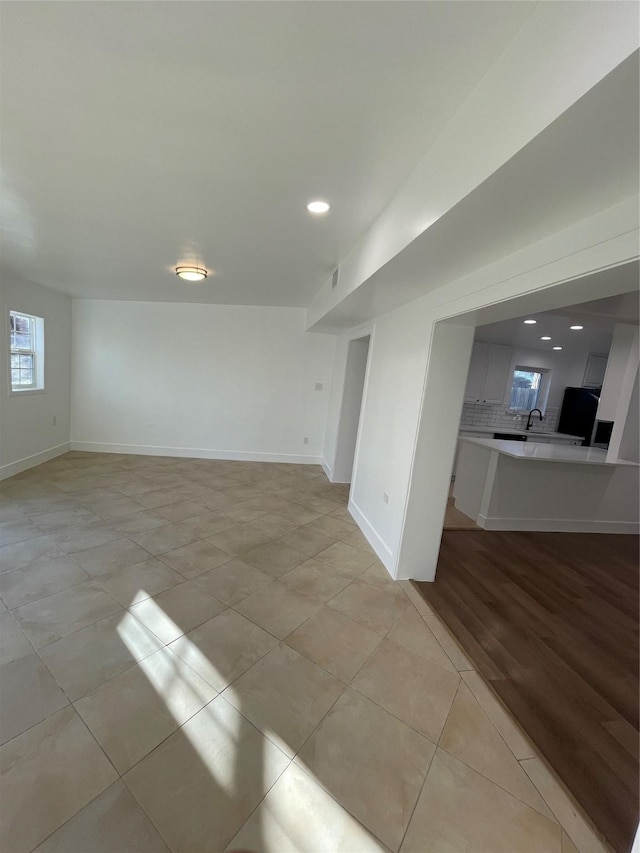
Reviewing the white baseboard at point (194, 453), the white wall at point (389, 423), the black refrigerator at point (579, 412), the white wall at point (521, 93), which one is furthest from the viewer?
the black refrigerator at point (579, 412)

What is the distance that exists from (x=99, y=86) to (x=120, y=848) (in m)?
2.64

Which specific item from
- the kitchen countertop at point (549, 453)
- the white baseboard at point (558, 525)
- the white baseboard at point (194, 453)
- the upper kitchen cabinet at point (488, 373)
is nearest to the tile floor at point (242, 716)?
the white baseboard at point (558, 525)

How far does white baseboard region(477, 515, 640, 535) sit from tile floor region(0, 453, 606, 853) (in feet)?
6.25

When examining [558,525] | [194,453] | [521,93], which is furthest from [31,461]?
[558,525]

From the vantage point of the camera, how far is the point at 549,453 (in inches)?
164

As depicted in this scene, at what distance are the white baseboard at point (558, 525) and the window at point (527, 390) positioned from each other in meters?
3.02

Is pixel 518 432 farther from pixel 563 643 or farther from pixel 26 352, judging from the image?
pixel 26 352

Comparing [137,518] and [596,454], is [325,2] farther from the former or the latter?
[596,454]

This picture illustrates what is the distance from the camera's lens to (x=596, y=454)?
4.35m

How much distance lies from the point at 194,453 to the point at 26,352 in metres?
2.67

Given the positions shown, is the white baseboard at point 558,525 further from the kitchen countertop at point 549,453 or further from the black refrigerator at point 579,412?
the black refrigerator at point 579,412

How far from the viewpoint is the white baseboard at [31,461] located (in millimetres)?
4427

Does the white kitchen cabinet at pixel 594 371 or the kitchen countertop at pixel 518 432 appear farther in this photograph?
the white kitchen cabinet at pixel 594 371

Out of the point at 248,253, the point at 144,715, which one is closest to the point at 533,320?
the point at 248,253
